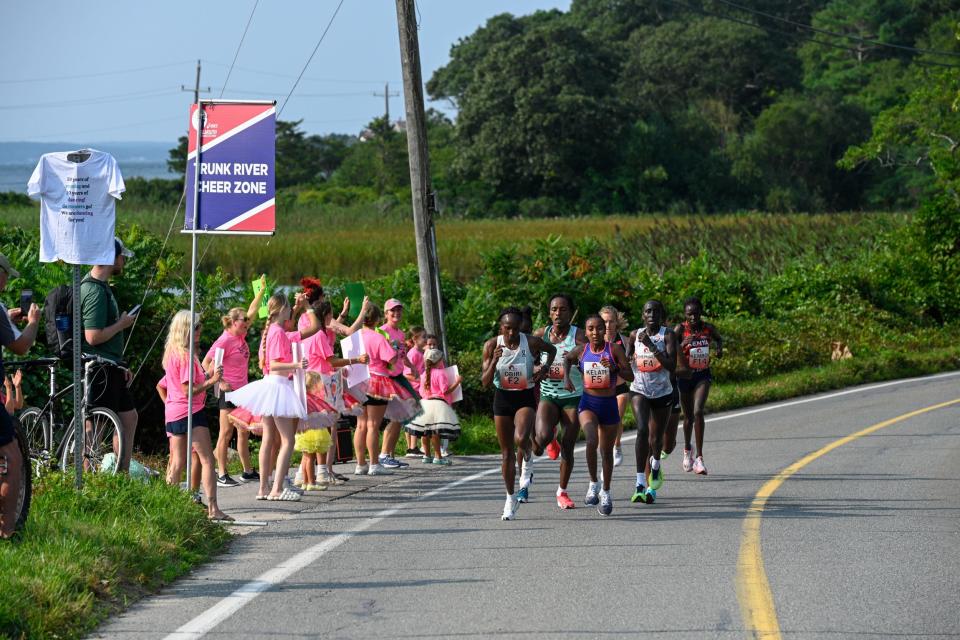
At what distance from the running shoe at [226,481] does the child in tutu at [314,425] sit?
901 millimetres

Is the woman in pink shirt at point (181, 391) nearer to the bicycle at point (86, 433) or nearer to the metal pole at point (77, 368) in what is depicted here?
the bicycle at point (86, 433)

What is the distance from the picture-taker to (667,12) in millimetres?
97875

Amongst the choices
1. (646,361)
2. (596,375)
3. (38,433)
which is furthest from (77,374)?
(646,361)

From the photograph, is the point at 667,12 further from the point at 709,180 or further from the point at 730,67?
the point at 709,180

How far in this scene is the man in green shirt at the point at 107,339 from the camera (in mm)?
11156

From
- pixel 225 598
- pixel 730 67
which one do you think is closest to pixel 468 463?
pixel 225 598

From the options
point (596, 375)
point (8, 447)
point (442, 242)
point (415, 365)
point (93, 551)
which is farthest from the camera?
point (442, 242)

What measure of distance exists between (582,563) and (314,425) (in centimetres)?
418

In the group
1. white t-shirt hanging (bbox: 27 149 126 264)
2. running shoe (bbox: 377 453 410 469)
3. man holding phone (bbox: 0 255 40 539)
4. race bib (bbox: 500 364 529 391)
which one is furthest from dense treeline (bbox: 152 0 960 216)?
man holding phone (bbox: 0 255 40 539)

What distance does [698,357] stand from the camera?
14.7 m

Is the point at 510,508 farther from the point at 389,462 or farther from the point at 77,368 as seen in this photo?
the point at 389,462

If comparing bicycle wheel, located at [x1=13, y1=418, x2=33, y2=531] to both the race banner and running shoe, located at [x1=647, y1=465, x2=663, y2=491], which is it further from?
running shoe, located at [x1=647, y1=465, x2=663, y2=491]

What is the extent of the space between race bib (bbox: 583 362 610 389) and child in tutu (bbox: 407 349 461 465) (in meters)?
3.73

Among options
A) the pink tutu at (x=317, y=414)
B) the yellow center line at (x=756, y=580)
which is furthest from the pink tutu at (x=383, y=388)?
the yellow center line at (x=756, y=580)
